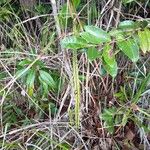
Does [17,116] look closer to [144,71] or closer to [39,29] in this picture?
[39,29]

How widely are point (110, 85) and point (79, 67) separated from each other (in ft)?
0.47

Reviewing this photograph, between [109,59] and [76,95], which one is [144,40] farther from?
[76,95]

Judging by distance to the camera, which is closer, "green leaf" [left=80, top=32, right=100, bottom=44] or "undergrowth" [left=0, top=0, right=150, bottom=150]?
"green leaf" [left=80, top=32, right=100, bottom=44]

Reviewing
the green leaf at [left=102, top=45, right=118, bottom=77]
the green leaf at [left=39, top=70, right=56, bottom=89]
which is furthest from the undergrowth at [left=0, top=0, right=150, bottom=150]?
the green leaf at [left=102, top=45, right=118, bottom=77]

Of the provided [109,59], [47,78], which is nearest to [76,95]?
[47,78]

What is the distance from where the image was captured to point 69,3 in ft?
3.56

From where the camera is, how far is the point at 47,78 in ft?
3.90

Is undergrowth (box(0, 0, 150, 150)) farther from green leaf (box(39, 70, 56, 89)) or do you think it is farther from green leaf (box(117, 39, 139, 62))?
Answer: green leaf (box(117, 39, 139, 62))

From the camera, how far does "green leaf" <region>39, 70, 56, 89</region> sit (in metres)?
1.18

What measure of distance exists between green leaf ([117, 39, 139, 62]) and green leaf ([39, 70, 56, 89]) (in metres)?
0.37

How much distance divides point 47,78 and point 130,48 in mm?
397

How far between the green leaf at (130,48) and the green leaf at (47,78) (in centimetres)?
37

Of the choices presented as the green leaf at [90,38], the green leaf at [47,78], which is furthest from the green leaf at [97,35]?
the green leaf at [47,78]

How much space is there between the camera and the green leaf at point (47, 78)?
46.6 inches
